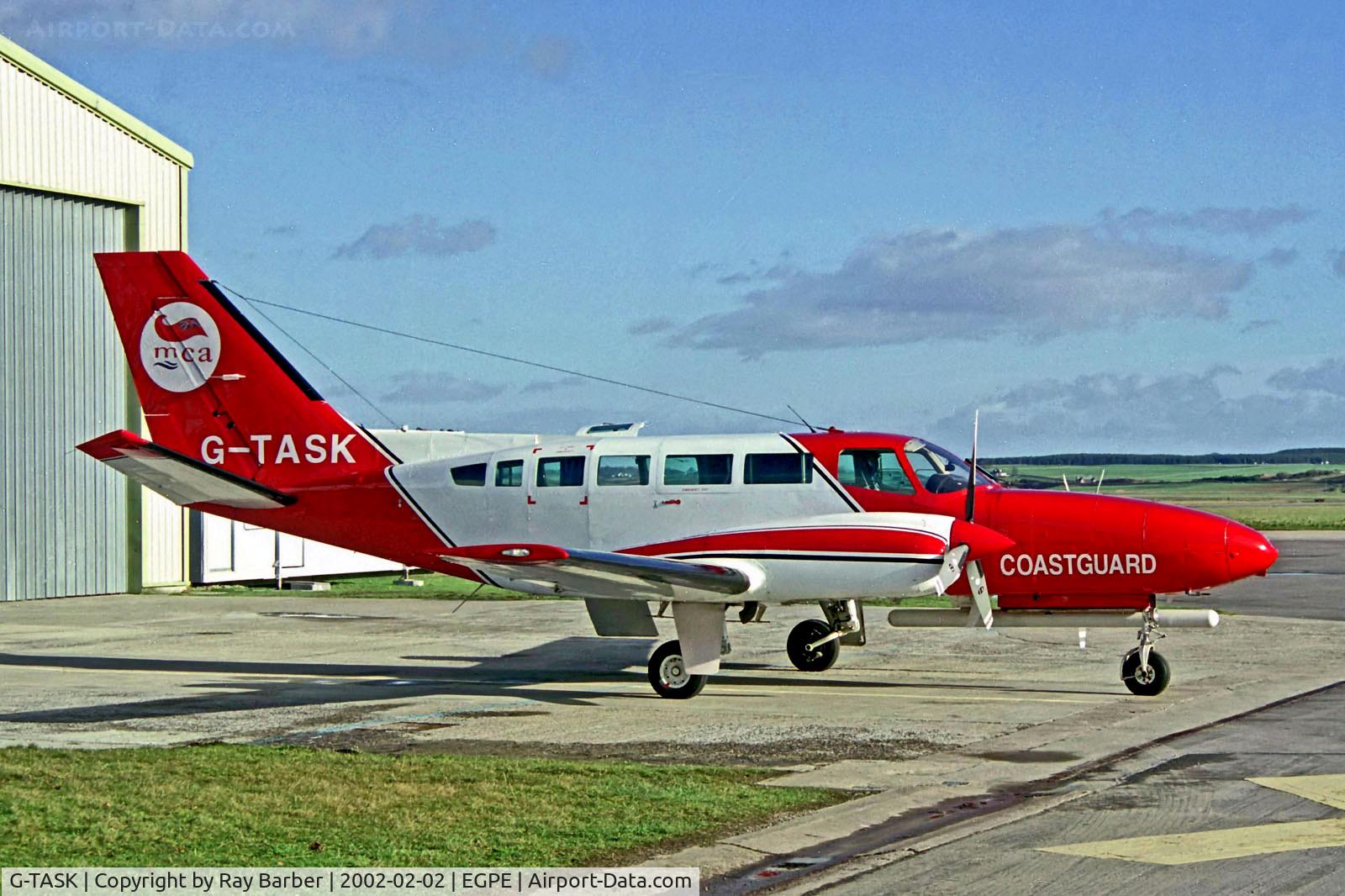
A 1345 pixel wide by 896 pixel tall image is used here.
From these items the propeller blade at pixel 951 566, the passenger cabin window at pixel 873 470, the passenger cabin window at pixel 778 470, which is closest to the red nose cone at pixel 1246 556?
the propeller blade at pixel 951 566

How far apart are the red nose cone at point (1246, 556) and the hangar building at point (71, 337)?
26.5 meters

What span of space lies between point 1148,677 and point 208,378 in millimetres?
12604

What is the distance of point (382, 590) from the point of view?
1387 inches

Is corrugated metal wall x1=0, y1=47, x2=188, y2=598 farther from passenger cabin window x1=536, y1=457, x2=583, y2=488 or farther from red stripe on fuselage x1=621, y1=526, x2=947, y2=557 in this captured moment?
red stripe on fuselage x1=621, y1=526, x2=947, y2=557

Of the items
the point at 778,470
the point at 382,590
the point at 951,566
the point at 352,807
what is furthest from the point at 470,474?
the point at 382,590

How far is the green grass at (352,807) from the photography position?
354 inches

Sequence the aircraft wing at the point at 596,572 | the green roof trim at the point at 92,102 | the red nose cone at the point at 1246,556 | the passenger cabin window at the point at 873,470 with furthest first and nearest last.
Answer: the green roof trim at the point at 92,102 → the passenger cabin window at the point at 873,470 → the red nose cone at the point at 1246,556 → the aircraft wing at the point at 596,572

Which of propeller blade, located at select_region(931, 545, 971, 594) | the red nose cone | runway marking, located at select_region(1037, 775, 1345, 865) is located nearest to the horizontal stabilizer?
propeller blade, located at select_region(931, 545, 971, 594)

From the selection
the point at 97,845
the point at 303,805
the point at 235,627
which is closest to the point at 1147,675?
the point at 303,805

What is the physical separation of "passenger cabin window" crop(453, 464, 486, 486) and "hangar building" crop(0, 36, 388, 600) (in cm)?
1865

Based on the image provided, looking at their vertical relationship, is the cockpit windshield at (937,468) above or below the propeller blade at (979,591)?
above

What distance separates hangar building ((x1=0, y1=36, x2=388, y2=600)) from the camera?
33188 millimetres

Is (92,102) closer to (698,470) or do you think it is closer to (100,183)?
(100,183)

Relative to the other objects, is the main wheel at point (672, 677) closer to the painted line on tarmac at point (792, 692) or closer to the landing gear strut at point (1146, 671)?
the painted line on tarmac at point (792, 692)
